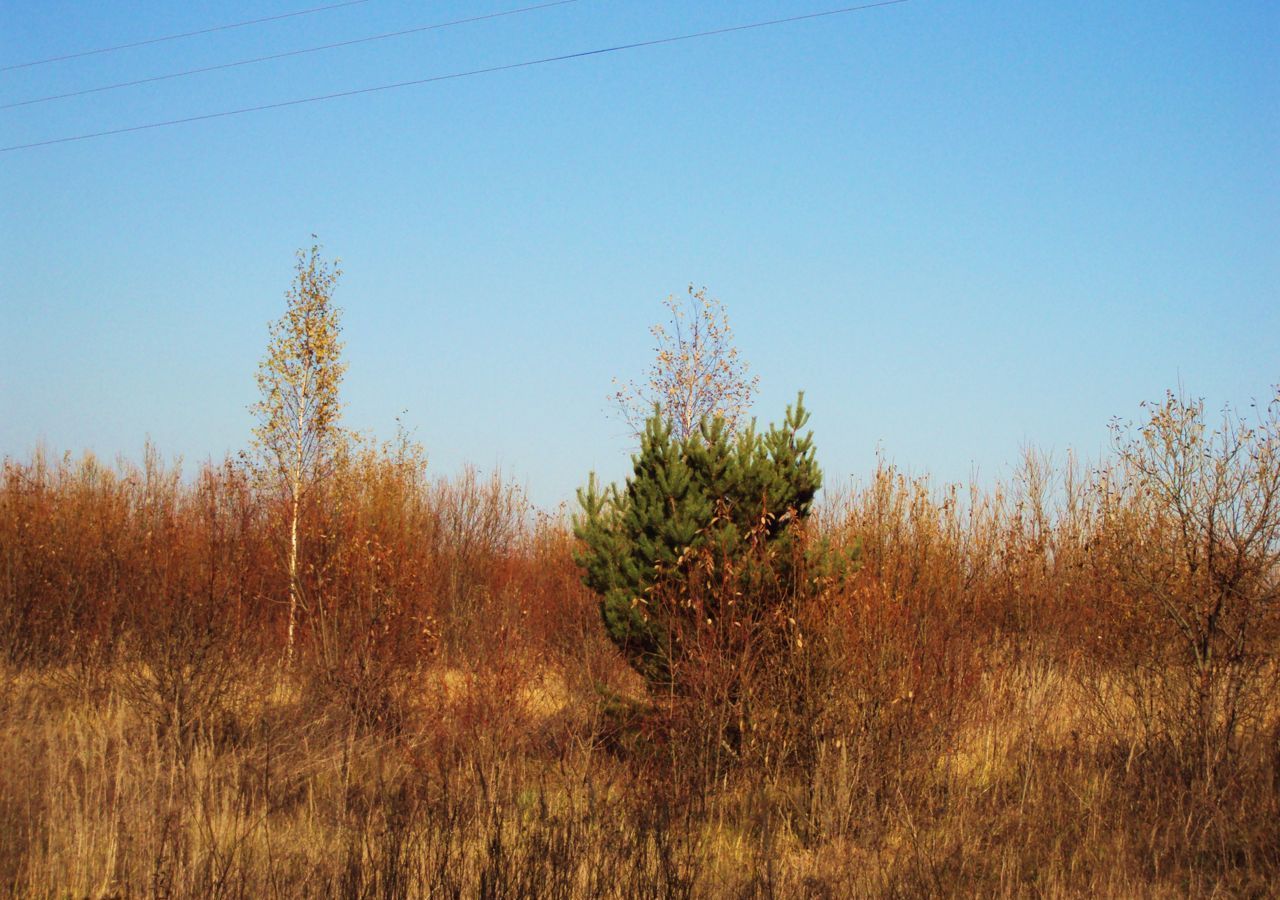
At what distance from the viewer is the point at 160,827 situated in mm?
6055

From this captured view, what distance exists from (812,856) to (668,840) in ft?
7.64

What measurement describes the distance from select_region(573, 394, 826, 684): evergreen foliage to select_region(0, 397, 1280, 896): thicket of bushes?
17 cm

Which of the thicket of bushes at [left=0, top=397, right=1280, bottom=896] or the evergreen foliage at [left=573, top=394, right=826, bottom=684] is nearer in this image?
the thicket of bushes at [left=0, top=397, right=1280, bottom=896]

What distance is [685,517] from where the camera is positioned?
901 centimetres

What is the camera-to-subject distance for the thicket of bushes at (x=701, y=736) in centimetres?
571

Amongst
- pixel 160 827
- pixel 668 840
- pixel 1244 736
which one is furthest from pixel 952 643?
pixel 160 827

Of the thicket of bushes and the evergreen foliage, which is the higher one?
the evergreen foliage

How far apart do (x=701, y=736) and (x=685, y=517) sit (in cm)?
188

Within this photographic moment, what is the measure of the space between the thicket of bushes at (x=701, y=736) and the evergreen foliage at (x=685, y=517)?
0.55ft

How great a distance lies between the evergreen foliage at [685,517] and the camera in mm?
8898

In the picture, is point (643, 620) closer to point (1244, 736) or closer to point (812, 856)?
point (812, 856)

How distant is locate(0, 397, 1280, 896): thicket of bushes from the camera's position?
225 inches

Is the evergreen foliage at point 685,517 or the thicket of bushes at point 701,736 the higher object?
the evergreen foliage at point 685,517

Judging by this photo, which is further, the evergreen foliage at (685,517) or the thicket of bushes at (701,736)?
the evergreen foliage at (685,517)
